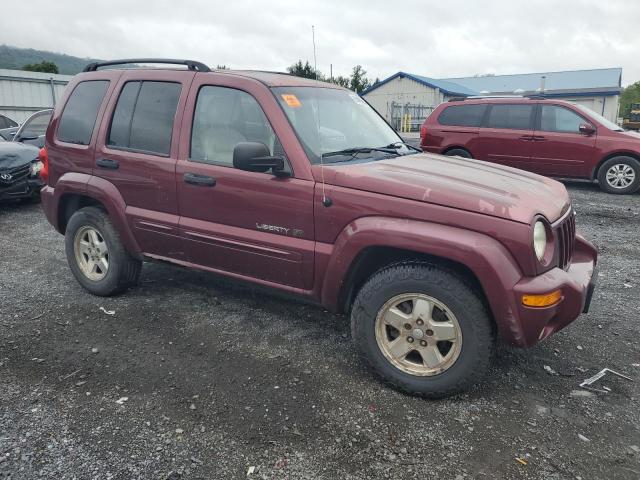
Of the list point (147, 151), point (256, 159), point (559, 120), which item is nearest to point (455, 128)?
point (559, 120)

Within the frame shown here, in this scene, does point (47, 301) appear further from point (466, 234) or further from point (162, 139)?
point (466, 234)

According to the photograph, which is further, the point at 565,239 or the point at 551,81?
the point at 551,81

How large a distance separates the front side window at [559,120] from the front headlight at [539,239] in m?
7.91

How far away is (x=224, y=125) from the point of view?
356cm

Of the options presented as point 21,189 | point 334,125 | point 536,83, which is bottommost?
point 21,189

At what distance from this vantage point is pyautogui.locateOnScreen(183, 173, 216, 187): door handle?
3497 mm

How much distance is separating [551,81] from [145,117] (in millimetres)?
41251

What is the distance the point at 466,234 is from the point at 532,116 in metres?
8.35

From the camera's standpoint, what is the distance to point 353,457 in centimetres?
247

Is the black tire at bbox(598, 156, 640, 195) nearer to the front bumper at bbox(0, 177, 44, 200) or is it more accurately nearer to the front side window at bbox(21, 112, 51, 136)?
the front bumper at bbox(0, 177, 44, 200)

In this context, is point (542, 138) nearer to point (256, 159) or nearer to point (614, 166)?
point (614, 166)

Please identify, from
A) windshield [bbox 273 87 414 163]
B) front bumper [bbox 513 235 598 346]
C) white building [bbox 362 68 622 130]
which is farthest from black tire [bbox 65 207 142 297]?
white building [bbox 362 68 622 130]

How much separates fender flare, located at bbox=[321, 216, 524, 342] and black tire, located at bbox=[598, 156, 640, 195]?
8.26m

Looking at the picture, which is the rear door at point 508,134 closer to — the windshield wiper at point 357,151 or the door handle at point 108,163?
the windshield wiper at point 357,151
